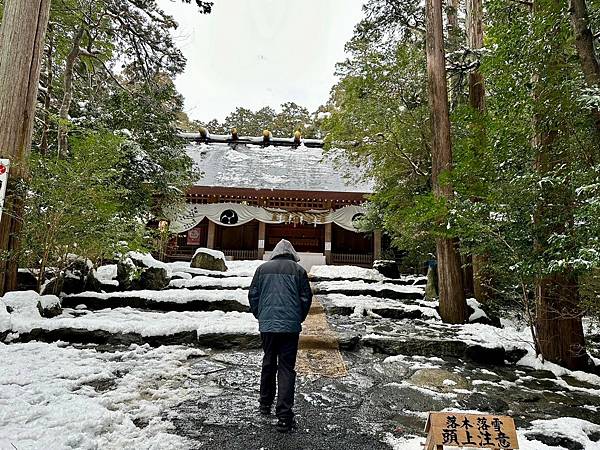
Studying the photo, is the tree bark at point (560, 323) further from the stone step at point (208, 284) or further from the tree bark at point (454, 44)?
the stone step at point (208, 284)

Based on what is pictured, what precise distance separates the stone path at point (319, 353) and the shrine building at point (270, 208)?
8.49 meters

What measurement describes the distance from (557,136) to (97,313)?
6844 mm

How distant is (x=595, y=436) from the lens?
8.85 feet

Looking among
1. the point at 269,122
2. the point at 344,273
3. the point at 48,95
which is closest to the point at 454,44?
the point at 344,273

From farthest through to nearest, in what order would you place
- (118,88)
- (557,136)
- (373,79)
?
1. (118,88)
2. (373,79)
3. (557,136)

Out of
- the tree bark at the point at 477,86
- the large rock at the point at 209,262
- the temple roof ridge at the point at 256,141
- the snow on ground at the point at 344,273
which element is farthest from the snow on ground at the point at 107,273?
→ the temple roof ridge at the point at 256,141

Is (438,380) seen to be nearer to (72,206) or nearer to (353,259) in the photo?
(72,206)

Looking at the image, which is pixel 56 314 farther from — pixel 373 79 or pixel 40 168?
pixel 373 79

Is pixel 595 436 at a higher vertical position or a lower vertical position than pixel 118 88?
lower

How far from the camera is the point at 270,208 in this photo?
16031 mm

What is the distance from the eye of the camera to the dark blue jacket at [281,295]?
111 inches

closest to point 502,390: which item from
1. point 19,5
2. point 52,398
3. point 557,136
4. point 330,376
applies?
point 330,376

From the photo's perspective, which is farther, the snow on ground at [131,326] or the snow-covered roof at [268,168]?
the snow-covered roof at [268,168]

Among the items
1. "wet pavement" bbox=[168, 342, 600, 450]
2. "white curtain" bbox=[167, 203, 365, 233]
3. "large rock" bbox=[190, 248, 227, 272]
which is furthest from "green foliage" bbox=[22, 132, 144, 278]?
"white curtain" bbox=[167, 203, 365, 233]
